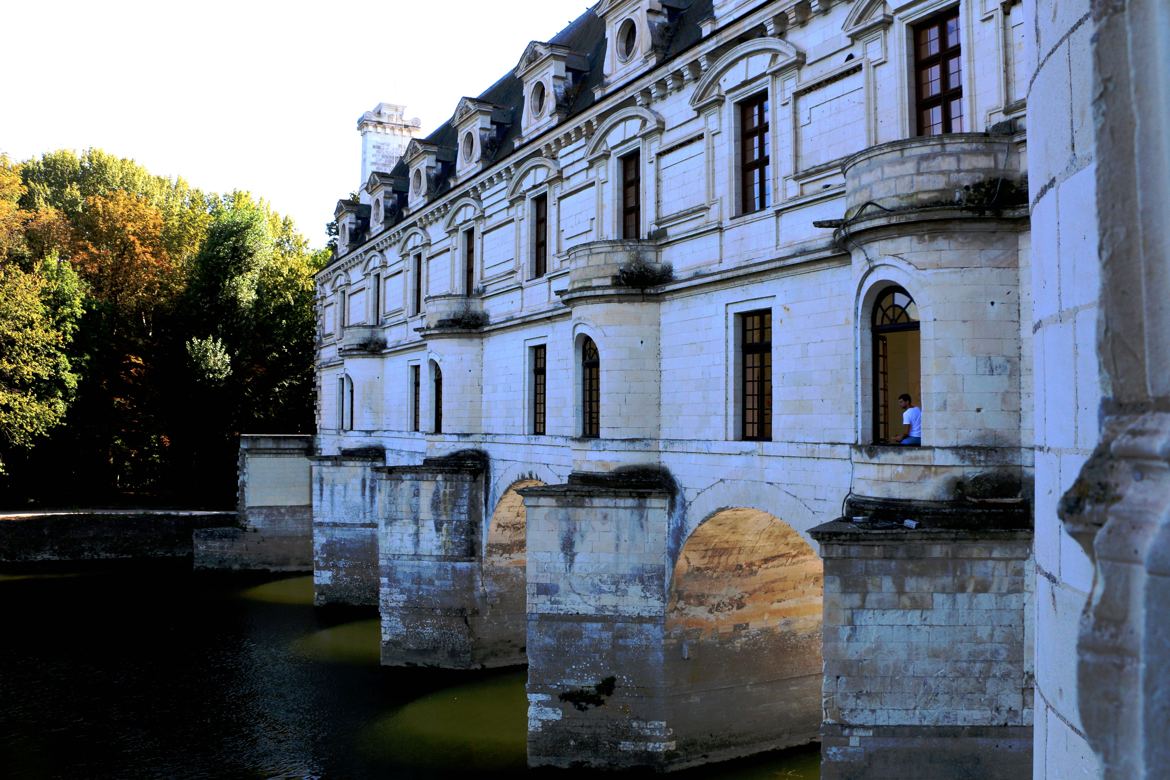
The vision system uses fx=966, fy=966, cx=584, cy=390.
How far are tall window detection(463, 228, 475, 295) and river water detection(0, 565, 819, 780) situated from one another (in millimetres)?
8856

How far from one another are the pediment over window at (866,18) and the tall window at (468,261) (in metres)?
13.0

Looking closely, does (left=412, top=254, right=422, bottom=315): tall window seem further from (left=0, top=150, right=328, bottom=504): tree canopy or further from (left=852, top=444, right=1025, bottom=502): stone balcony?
(left=852, top=444, right=1025, bottom=502): stone balcony

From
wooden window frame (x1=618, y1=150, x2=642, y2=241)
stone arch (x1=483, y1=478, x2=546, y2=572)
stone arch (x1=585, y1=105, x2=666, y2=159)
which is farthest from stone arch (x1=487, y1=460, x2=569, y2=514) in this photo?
stone arch (x1=585, y1=105, x2=666, y2=159)

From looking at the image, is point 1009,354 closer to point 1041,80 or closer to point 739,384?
Result: point 739,384

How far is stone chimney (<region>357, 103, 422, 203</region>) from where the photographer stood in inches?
1462

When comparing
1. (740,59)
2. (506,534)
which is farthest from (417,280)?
(740,59)

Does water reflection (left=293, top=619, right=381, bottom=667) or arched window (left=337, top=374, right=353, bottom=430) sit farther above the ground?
arched window (left=337, top=374, right=353, bottom=430)

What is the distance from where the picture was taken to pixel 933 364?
30.7 ft

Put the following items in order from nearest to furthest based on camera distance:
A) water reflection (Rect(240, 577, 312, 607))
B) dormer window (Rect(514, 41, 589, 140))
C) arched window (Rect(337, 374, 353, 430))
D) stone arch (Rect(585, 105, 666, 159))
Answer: stone arch (Rect(585, 105, 666, 159))
dormer window (Rect(514, 41, 589, 140))
water reflection (Rect(240, 577, 312, 607))
arched window (Rect(337, 374, 353, 430))

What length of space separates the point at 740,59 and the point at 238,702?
15203 millimetres

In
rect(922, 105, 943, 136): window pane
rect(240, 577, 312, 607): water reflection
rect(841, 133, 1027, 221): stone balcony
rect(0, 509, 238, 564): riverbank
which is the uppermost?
rect(922, 105, 943, 136): window pane

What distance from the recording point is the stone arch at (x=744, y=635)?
14.3 meters

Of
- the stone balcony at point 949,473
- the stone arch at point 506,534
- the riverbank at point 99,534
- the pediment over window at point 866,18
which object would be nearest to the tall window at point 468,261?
the stone arch at point 506,534

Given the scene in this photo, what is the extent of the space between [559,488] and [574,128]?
6.80 m
